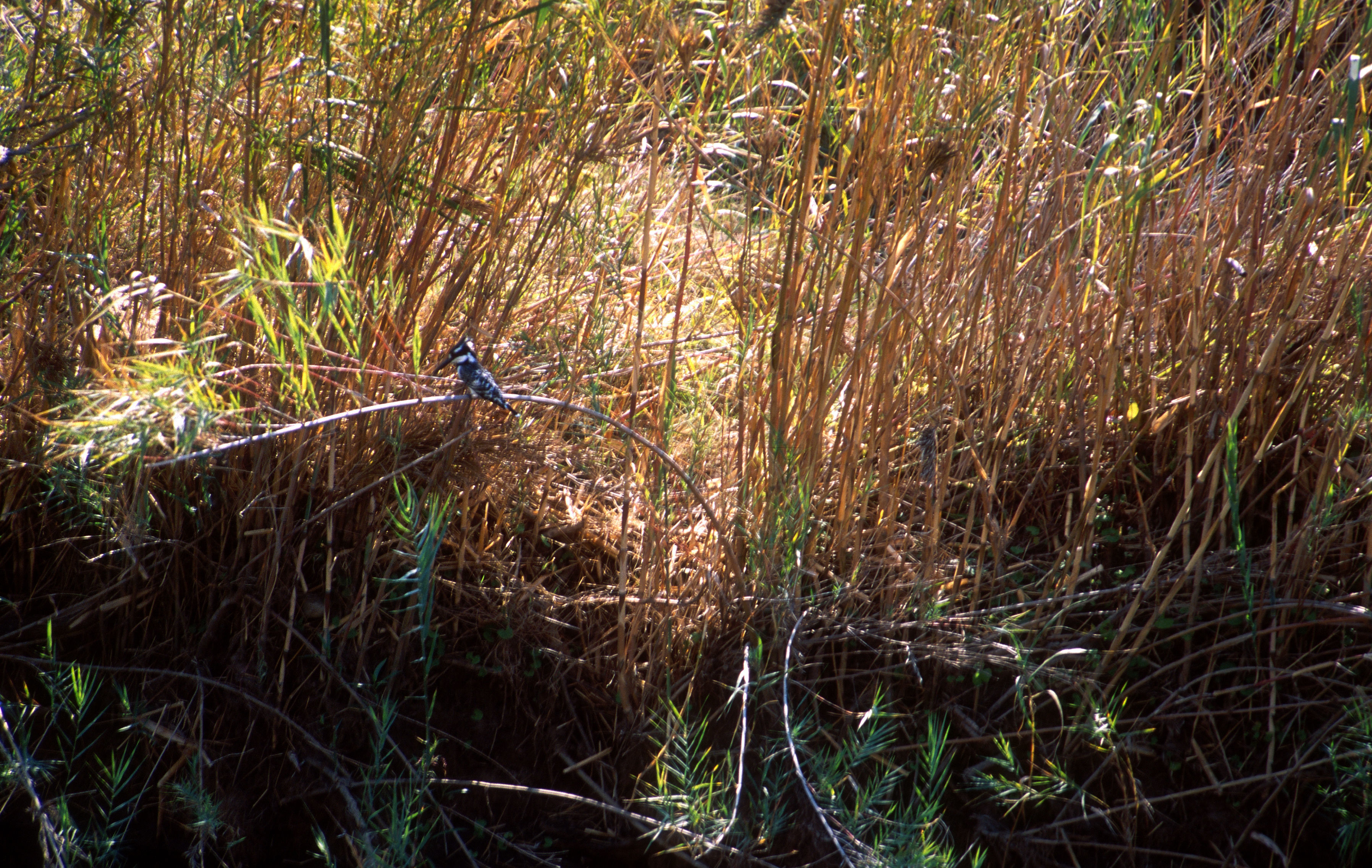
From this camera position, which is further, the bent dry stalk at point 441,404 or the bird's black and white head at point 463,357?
the bird's black and white head at point 463,357

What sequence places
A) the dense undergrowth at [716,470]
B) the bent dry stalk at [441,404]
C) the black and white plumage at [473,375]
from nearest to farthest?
the bent dry stalk at [441,404] → the black and white plumage at [473,375] → the dense undergrowth at [716,470]

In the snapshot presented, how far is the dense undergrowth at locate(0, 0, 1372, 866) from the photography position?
1398mm

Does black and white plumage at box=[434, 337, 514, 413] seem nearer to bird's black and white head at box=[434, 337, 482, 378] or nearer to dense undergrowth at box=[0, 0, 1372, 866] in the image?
bird's black and white head at box=[434, 337, 482, 378]

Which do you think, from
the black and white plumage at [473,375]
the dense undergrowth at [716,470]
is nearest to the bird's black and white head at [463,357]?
the black and white plumage at [473,375]

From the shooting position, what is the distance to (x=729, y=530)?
1510mm

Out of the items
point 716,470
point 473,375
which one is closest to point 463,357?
point 473,375

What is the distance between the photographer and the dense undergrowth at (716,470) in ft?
4.59

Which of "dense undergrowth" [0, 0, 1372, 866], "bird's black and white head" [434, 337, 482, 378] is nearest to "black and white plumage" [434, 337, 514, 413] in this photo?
"bird's black and white head" [434, 337, 482, 378]

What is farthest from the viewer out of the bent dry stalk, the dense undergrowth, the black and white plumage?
the dense undergrowth

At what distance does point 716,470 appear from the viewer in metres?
1.66

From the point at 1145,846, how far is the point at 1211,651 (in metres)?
0.33

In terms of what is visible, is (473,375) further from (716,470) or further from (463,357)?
(716,470)

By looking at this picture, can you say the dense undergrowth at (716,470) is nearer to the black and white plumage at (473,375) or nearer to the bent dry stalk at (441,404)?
the bent dry stalk at (441,404)

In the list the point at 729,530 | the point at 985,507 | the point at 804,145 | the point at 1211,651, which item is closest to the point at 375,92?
the point at 804,145
